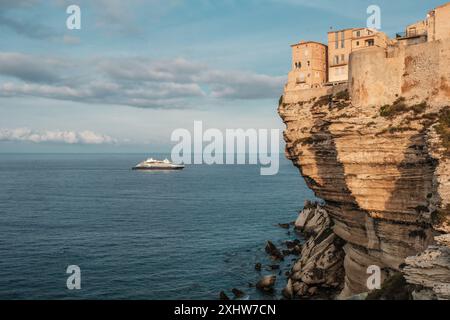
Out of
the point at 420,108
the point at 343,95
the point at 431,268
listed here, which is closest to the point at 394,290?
the point at 431,268

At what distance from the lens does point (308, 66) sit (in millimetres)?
61219

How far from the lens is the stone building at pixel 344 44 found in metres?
57.2

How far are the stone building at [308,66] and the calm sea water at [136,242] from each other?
92.1 feet

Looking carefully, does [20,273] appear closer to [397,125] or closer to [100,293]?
[100,293]

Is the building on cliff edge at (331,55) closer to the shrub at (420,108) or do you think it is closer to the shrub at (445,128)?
the shrub at (420,108)

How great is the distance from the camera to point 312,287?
5138 cm

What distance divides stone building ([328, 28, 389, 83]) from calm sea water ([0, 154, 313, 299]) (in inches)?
1178

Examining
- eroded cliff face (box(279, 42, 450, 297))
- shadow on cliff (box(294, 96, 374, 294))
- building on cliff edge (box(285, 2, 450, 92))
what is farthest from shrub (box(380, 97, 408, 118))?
building on cliff edge (box(285, 2, 450, 92))

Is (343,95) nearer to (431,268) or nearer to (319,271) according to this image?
(431,268)

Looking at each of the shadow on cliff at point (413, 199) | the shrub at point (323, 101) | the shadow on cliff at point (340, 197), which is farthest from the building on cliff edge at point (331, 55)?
the shadow on cliff at point (413, 199)

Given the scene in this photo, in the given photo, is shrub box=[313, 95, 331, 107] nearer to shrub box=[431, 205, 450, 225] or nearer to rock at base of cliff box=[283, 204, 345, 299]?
rock at base of cliff box=[283, 204, 345, 299]

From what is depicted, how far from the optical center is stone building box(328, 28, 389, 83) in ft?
188

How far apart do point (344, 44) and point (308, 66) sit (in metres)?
5.73
